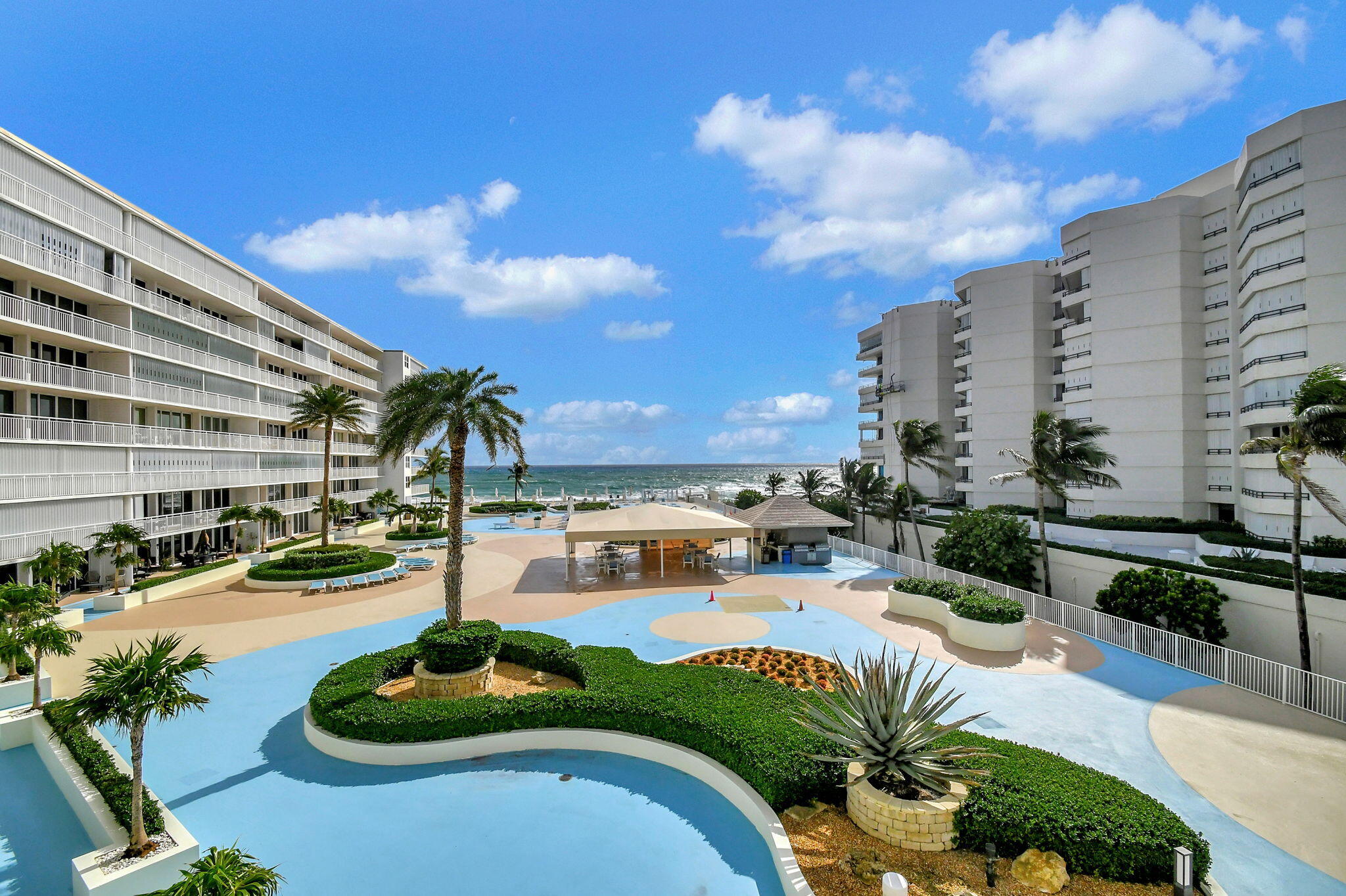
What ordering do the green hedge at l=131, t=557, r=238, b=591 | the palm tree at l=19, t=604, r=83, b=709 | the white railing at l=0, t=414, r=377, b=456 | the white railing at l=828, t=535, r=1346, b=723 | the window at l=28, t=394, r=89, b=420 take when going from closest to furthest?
the palm tree at l=19, t=604, r=83, b=709
the white railing at l=828, t=535, r=1346, b=723
the white railing at l=0, t=414, r=377, b=456
the window at l=28, t=394, r=89, b=420
the green hedge at l=131, t=557, r=238, b=591

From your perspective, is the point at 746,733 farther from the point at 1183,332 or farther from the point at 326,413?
Answer: the point at 1183,332

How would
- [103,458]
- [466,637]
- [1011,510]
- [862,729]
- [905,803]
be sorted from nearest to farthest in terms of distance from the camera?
[905,803]
[862,729]
[466,637]
[103,458]
[1011,510]

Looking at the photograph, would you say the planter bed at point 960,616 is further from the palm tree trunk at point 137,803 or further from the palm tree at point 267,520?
the palm tree at point 267,520

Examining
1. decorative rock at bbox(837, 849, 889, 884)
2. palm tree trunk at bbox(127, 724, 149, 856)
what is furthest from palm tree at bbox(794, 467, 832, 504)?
palm tree trunk at bbox(127, 724, 149, 856)

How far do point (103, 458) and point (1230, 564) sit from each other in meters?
40.4

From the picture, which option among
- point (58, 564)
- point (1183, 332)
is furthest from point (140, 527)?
point (1183, 332)

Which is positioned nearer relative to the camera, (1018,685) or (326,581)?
(1018,685)

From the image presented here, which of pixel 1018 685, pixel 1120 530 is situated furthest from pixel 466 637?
pixel 1120 530

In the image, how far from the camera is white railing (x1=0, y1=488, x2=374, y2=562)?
18000 mm

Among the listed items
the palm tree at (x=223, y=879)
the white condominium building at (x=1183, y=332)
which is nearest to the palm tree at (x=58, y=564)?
the palm tree at (x=223, y=879)

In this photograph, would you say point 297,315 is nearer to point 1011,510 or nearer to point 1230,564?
point 1011,510

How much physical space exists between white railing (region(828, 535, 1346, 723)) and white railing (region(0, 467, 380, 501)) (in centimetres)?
3114

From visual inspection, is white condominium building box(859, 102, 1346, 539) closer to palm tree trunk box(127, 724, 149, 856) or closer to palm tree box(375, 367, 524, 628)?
palm tree box(375, 367, 524, 628)

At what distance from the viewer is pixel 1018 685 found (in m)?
12.4
